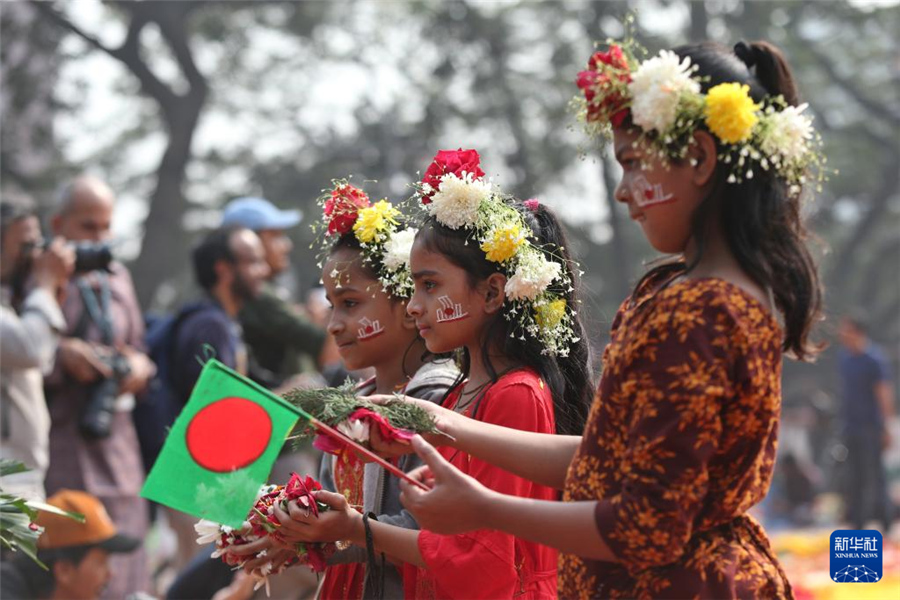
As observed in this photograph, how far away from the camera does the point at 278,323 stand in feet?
20.6

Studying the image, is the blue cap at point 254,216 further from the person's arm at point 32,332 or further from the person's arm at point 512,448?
the person's arm at point 512,448

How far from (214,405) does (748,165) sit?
102cm

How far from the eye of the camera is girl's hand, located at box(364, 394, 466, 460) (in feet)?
7.82

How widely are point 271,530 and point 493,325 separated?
716mm

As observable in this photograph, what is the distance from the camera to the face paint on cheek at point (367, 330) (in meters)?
3.34

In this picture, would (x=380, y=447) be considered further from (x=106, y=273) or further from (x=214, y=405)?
(x=106, y=273)

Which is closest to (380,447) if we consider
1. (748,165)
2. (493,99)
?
(748,165)

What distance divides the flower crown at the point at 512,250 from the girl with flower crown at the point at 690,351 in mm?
732

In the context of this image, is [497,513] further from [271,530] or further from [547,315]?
[547,315]

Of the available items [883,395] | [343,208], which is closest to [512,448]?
[343,208]

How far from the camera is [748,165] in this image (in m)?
2.09

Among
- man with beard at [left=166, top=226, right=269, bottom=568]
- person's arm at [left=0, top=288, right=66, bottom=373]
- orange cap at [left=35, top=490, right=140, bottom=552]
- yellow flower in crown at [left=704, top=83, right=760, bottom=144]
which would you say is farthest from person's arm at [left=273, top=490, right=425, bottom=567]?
man with beard at [left=166, top=226, right=269, bottom=568]

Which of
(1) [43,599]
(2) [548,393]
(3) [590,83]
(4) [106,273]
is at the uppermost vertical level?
(4) [106,273]

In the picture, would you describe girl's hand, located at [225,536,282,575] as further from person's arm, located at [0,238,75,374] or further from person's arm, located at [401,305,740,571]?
person's arm, located at [0,238,75,374]
